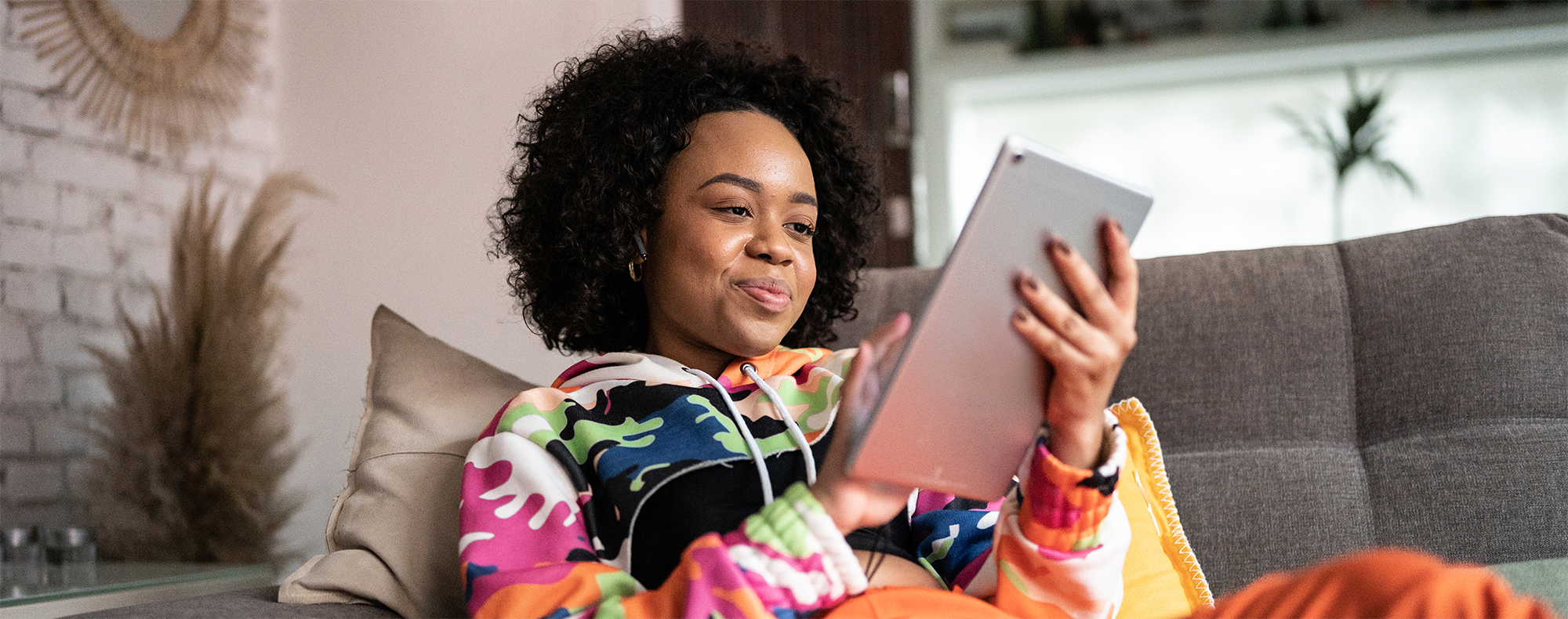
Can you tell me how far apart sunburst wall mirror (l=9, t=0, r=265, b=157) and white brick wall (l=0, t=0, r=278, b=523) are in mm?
36

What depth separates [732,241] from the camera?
3.57 feet

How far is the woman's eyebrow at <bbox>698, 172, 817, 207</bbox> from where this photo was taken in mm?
1110

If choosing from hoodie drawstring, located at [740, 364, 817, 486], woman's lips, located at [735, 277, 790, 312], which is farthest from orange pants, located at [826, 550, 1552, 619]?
woman's lips, located at [735, 277, 790, 312]

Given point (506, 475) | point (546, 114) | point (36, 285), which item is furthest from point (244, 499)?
point (506, 475)

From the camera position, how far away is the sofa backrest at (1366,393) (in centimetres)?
120

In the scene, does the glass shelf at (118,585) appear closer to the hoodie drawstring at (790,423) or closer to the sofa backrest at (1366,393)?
the hoodie drawstring at (790,423)

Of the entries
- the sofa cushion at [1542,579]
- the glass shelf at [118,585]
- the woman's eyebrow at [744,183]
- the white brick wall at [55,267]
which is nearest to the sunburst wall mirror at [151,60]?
the white brick wall at [55,267]

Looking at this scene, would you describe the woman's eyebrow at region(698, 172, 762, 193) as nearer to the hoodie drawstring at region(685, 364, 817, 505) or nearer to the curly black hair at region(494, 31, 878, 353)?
the curly black hair at region(494, 31, 878, 353)

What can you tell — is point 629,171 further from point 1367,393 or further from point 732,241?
point 1367,393

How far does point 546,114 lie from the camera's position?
1.32 metres

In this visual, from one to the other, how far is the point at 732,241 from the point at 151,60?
168 centimetres

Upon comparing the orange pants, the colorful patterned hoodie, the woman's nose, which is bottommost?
the colorful patterned hoodie

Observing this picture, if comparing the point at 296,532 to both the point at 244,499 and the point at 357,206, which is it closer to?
the point at 244,499

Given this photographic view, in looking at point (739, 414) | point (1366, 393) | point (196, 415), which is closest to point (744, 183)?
point (739, 414)
